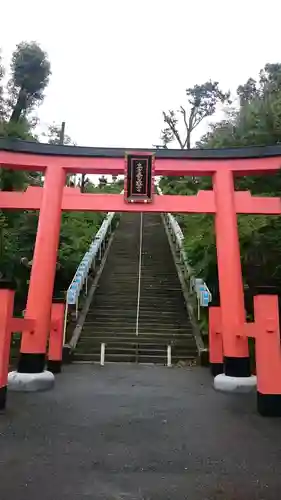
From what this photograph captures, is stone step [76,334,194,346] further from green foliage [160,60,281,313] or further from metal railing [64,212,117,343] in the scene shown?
green foliage [160,60,281,313]

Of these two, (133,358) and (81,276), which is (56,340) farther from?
(81,276)

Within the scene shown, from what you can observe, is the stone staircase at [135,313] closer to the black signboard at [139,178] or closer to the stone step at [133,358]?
the stone step at [133,358]

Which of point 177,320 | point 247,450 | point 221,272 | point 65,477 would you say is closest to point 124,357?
point 177,320

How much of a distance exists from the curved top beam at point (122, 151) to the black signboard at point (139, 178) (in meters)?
0.17

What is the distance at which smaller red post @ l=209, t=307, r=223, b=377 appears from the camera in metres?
8.80

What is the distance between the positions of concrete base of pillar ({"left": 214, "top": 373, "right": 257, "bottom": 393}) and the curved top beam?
4109 millimetres

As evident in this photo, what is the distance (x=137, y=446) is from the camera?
4.26m

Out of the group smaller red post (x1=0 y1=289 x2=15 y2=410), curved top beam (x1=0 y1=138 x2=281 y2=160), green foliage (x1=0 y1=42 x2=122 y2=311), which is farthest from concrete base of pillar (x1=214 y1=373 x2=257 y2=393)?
green foliage (x1=0 y1=42 x2=122 y2=311)

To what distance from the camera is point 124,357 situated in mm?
10055

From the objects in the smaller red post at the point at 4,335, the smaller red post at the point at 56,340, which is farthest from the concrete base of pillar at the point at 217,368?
the smaller red post at the point at 4,335

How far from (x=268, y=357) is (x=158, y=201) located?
151 inches

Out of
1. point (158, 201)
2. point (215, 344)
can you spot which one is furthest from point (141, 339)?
point (158, 201)

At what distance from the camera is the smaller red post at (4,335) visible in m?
5.73

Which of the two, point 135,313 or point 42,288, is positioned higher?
point 42,288
